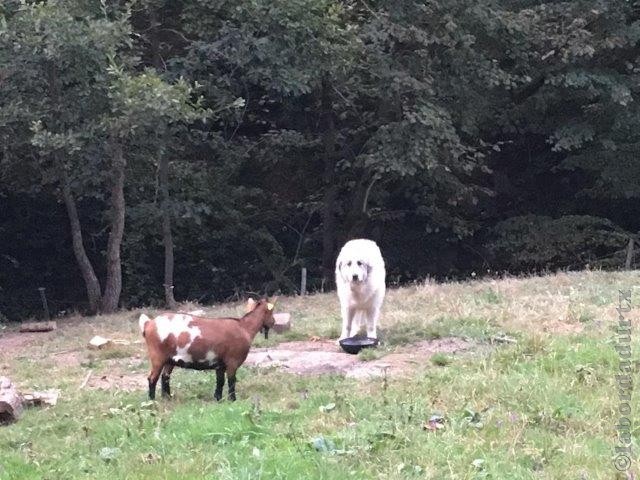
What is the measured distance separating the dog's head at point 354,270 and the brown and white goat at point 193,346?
2.02 meters

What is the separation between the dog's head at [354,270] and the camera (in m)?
8.58

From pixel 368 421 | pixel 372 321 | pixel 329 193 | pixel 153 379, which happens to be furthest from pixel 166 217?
pixel 368 421

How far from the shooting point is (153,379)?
669cm

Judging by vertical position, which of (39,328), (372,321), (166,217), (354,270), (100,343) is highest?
(166,217)

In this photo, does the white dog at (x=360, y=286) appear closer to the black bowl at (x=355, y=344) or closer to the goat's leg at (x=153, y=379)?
the black bowl at (x=355, y=344)

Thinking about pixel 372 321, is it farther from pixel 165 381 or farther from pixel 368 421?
pixel 368 421

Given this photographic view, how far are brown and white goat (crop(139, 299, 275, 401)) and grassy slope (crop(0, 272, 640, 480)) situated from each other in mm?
259

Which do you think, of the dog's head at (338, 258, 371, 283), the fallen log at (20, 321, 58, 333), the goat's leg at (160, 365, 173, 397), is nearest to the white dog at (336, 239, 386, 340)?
the dog's head at (338, 258, 371, 283)

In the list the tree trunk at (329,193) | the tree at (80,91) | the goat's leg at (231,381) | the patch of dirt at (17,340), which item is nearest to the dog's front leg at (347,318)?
the goat's leg at (231,381)

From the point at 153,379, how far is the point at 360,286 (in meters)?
2.73

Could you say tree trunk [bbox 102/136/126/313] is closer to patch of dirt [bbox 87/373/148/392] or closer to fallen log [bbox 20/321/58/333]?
fallen log [bbox 20/321/58/333]

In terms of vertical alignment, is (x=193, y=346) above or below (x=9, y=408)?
above

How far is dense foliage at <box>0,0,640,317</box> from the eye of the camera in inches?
515

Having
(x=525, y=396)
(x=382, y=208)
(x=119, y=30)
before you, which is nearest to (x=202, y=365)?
(x=525, y=396)
